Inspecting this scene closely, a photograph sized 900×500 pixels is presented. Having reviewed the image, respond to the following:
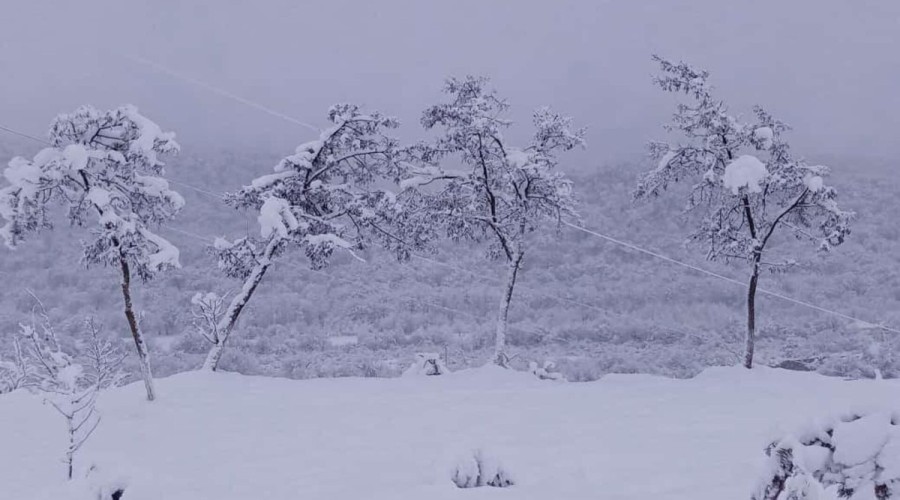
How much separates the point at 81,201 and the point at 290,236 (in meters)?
4.78

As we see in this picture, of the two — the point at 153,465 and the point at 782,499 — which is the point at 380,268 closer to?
the point at 153,465

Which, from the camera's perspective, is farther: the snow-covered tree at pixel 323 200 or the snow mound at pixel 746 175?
the snow-covered tree at pixel 323 200

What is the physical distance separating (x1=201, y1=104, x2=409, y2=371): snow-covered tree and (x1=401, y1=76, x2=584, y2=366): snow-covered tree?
111 centimetres

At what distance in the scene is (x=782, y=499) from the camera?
14.9 ft

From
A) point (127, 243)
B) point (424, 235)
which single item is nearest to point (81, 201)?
point (127, 243)

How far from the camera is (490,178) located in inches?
803

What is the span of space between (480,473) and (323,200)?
13.7 m

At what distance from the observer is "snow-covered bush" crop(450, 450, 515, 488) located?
23.2 feet

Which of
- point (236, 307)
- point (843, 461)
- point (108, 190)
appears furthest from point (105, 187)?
point (843, 461)

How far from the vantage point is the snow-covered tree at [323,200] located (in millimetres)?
18328

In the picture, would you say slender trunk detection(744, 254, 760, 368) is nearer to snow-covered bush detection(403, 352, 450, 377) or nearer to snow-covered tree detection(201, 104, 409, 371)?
snow-covered bush detection(403, 352, 450, 377)

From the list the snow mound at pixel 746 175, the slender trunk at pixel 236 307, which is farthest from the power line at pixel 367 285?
the snow mound at pixel 746 175

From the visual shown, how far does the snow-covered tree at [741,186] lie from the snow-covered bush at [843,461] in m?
14.7

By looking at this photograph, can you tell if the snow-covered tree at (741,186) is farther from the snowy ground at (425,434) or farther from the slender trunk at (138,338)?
the slender trunk at (138,338)
